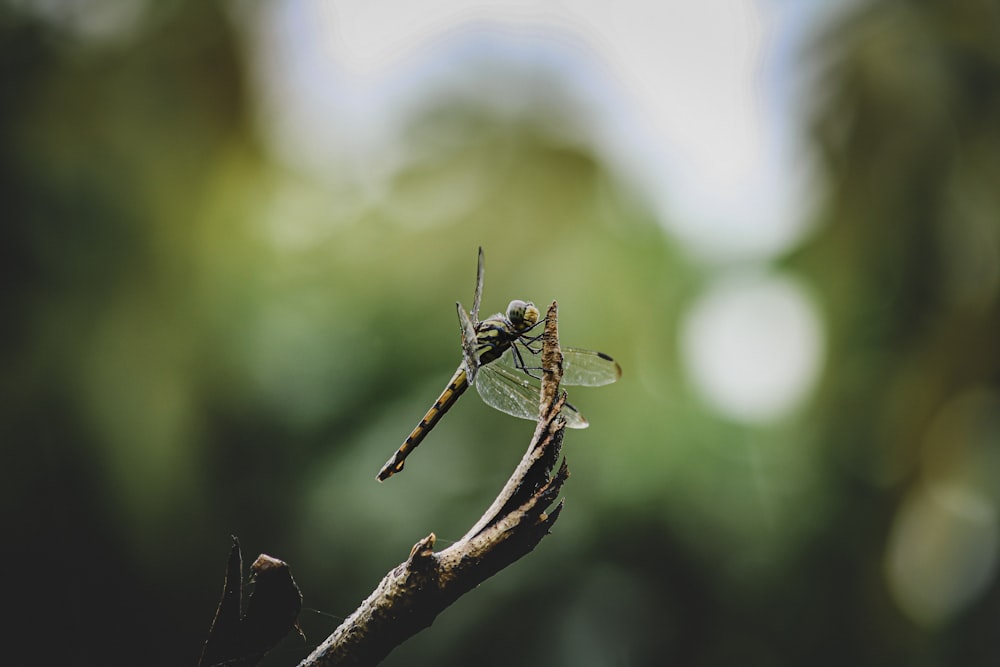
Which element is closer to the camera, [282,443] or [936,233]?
[282,443]

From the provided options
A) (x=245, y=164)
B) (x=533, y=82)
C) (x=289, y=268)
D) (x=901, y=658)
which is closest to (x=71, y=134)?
(x=245, y=164)

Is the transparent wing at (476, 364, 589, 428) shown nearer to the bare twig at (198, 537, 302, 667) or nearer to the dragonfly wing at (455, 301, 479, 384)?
the dragonfly wing at (455, 301, 479, 384)

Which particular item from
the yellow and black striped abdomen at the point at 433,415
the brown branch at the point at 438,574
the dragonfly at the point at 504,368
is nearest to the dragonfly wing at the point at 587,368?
the dragonfly at the point at 504,368

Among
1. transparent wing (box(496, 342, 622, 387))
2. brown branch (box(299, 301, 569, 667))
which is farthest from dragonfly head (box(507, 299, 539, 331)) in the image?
brown branch (box(299, 301, 569, 667))

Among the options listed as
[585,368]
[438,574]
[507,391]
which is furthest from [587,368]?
[438,574]

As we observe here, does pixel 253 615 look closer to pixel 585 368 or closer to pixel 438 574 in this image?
pixel 438 574

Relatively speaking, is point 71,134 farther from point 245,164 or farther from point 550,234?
point 550,234
